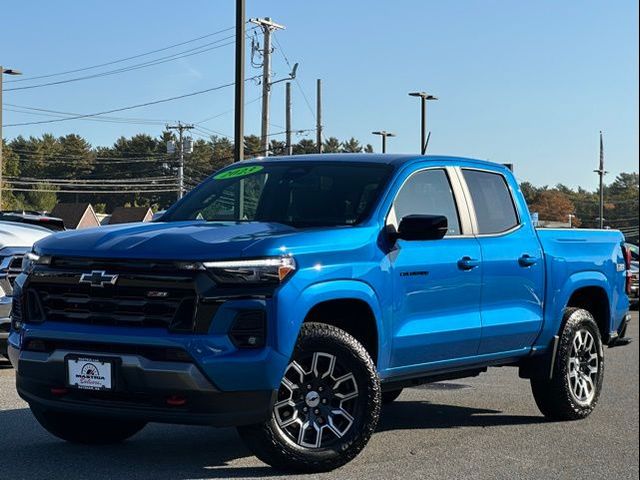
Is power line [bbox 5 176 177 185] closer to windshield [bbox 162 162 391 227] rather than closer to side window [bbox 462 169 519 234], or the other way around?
windshield [bbox 162 162 391 227]

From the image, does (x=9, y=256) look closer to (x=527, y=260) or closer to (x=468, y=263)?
(x=468, y=263)

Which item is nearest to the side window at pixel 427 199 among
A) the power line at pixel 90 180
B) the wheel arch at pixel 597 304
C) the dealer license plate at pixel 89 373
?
the wheel arch at pixel 597 304

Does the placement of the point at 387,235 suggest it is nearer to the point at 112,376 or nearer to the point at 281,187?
the point at 281,187

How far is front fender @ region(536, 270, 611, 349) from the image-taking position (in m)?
7.49

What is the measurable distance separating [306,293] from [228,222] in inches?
43.6

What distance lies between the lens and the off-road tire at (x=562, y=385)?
25.0ft

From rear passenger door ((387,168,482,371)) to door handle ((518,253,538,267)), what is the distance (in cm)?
54

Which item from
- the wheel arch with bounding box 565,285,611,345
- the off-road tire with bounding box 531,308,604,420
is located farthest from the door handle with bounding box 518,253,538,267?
the wheel arch with bounding box 565,285,611,345

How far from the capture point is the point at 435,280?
6.32 m

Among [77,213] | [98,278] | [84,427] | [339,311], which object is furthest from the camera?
[77,213]

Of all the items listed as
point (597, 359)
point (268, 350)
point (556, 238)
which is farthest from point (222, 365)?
point (597, 359)

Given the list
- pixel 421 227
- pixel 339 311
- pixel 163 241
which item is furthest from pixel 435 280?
pixel 163 241

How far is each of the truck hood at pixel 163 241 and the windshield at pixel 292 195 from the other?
20.1 inches

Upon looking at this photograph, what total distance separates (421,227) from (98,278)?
78.4 inches
